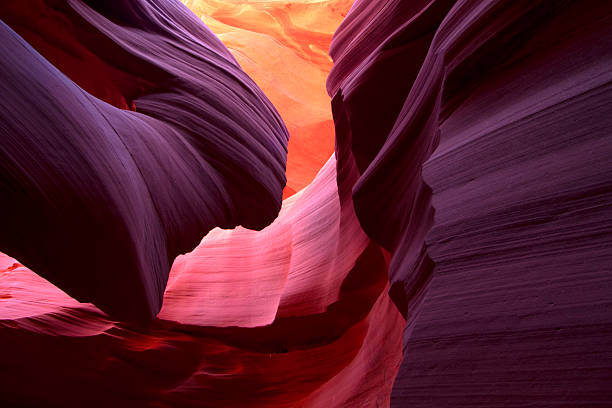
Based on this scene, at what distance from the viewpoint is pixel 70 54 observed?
262 centimetres

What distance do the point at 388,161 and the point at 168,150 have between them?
3.35 feet

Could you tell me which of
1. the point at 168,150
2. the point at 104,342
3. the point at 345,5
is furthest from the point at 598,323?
the point at 345,5

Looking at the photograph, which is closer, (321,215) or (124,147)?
(124,147)

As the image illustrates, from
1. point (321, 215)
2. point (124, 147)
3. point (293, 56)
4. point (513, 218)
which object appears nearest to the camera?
point (513, 218)

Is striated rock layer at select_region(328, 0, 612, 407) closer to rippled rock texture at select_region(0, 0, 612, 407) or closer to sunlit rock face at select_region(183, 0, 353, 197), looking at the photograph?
rippled rock texture at select_region(0, 0, 612, 407)

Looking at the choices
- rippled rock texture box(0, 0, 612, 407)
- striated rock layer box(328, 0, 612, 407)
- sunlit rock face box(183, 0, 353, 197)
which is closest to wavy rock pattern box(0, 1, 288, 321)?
rippled rock texture box(0, 0, 612, 407)

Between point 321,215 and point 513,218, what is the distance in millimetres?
2628

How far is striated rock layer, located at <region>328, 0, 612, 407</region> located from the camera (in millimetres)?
934

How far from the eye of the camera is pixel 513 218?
113 cm

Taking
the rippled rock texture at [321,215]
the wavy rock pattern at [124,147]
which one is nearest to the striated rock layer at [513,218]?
the rippled rock texture at [321,215]

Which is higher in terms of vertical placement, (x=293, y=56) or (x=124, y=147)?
(x=293, y=56)

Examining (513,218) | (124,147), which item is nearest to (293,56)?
(124,147)

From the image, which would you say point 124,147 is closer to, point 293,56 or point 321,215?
point 321,215

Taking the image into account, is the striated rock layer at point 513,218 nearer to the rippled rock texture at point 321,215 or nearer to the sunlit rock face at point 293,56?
the rippled rock texture at point 321,215
